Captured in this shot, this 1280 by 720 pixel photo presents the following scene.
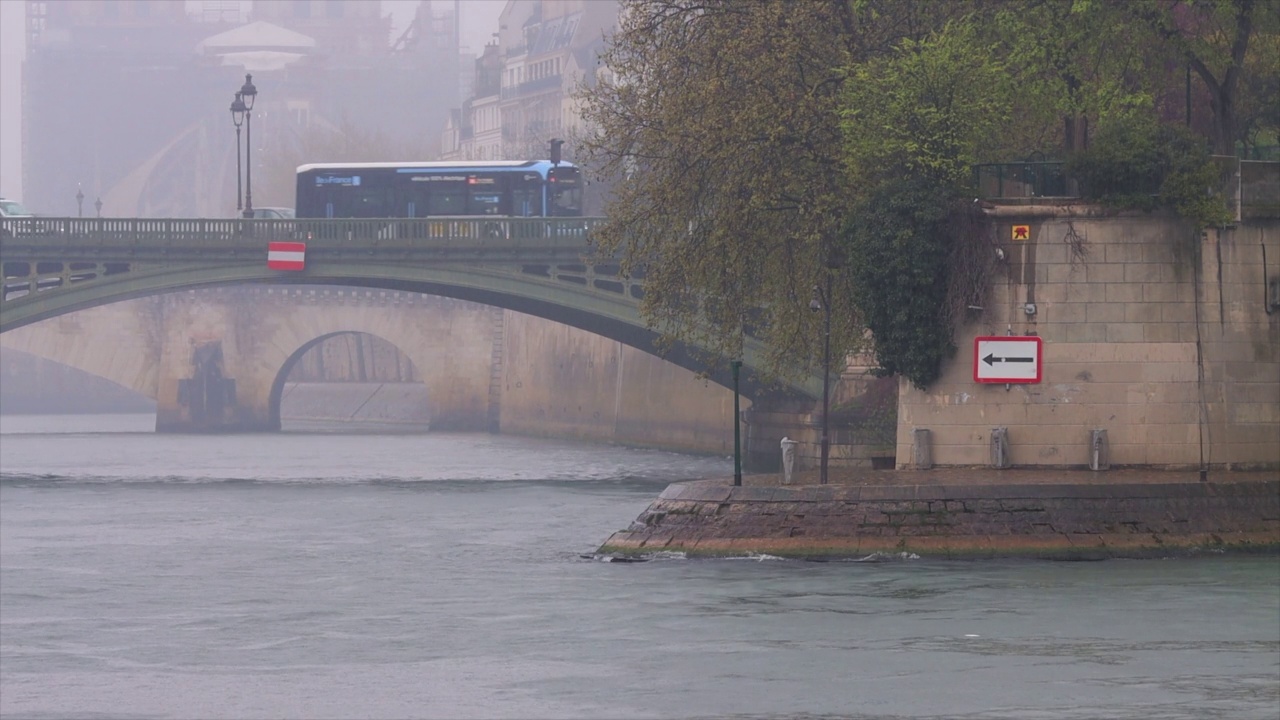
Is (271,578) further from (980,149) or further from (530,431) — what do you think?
(530,431)

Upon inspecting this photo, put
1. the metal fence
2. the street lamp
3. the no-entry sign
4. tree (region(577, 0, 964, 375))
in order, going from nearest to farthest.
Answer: the metal fence < the street lamp < tree (region(577, 0, 964, 375)) < the no-entry sign

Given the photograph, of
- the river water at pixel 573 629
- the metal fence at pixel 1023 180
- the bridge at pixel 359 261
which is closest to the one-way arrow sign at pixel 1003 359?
the metal fence at pixel 1023 180

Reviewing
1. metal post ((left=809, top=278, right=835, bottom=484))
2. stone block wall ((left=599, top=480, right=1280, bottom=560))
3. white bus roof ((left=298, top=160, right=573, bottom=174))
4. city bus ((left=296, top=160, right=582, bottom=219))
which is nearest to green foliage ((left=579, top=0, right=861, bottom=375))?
metal post ((left=809, top=278, right=835, bottom=484))

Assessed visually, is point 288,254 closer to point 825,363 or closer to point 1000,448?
point 825,363

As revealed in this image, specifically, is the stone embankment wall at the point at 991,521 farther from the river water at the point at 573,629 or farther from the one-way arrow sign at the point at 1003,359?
the one-way arrow sign at the point at 1003,359

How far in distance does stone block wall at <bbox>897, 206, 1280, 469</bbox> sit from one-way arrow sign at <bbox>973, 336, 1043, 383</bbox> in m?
0.13

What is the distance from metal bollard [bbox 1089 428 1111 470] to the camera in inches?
1396

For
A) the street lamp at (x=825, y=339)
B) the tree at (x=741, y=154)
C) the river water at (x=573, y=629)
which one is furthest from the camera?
the tree at (x=741, y=154)

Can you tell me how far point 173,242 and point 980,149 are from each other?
82.9ft

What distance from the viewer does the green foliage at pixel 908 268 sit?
3578 cm

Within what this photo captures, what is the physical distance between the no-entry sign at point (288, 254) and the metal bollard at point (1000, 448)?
23.8m

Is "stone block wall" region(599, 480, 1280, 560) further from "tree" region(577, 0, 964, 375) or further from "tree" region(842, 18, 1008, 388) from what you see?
"tree" region(577, 0, 964, 375)

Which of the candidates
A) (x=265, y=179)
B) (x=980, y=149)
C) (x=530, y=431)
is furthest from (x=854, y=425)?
(x=265, y=179)

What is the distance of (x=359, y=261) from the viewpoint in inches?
2207
